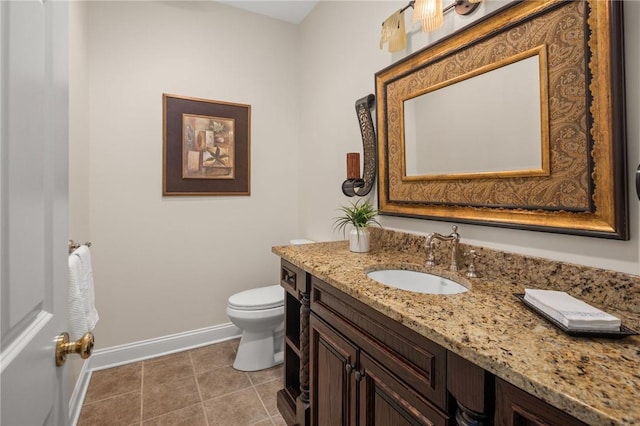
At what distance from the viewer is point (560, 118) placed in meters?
0.96

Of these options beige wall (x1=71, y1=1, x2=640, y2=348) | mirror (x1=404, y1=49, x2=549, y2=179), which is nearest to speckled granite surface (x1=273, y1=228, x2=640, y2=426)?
mirror (x1=404, y1=49, x2=549, y2=179)

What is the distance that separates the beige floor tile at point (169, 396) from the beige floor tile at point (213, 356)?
0.15 metres

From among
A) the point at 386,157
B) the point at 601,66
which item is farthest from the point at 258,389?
the point at 601,66

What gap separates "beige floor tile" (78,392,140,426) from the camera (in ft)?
5.26

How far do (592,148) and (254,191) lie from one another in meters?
2.20

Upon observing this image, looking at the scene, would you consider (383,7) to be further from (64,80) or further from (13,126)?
(13,126)

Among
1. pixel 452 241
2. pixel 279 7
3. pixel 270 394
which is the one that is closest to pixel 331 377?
pixel 452 241

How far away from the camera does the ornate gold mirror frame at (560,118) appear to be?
2.77 feet

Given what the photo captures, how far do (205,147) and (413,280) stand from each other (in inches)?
74.1

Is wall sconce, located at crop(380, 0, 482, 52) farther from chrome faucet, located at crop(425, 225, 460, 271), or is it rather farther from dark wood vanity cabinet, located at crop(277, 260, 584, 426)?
dark wood vanity cabinet, located at crop(277, 260, 584, 426)

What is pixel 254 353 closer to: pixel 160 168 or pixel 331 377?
pixel 331 377

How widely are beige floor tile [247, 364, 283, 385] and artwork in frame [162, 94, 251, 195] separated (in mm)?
1373

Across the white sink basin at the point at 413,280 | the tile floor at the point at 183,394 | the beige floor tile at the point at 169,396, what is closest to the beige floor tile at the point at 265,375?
the tile floor at the point at 183,394

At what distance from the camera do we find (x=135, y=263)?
86.0 inches
